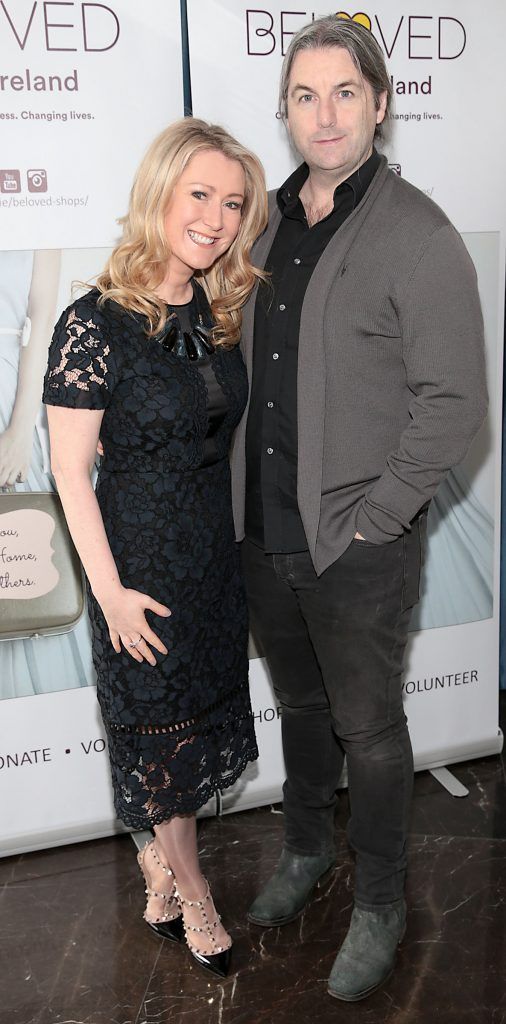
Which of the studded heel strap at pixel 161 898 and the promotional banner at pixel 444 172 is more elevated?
the promotional banner at pixel 444 172

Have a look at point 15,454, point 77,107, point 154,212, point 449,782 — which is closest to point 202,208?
point 154,212

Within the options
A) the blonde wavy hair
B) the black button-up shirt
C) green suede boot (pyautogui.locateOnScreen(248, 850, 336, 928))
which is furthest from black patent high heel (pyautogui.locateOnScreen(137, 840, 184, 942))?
the blonde wavy hair

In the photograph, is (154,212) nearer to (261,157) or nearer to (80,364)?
(80,364)

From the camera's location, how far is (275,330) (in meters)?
1.90

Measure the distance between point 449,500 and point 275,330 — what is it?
983 millimetres

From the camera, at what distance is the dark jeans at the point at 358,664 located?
6.23 feet

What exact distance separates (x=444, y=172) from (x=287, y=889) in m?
1.77

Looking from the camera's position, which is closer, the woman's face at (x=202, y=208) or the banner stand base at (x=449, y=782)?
the woman's face at (x=202, y=208)

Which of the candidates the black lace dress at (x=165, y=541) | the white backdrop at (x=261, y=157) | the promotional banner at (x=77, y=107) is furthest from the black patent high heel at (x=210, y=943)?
the promotional banner at (x=77, y=107)

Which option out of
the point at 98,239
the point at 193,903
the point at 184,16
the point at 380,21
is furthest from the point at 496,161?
the point at 193,903

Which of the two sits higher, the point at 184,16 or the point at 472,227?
the point at 184,16

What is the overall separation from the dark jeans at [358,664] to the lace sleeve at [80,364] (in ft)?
1.69

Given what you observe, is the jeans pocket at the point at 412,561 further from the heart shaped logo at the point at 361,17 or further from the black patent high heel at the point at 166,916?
the heart shaped logo at the point at 361,17

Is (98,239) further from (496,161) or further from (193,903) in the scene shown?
(193,903)
